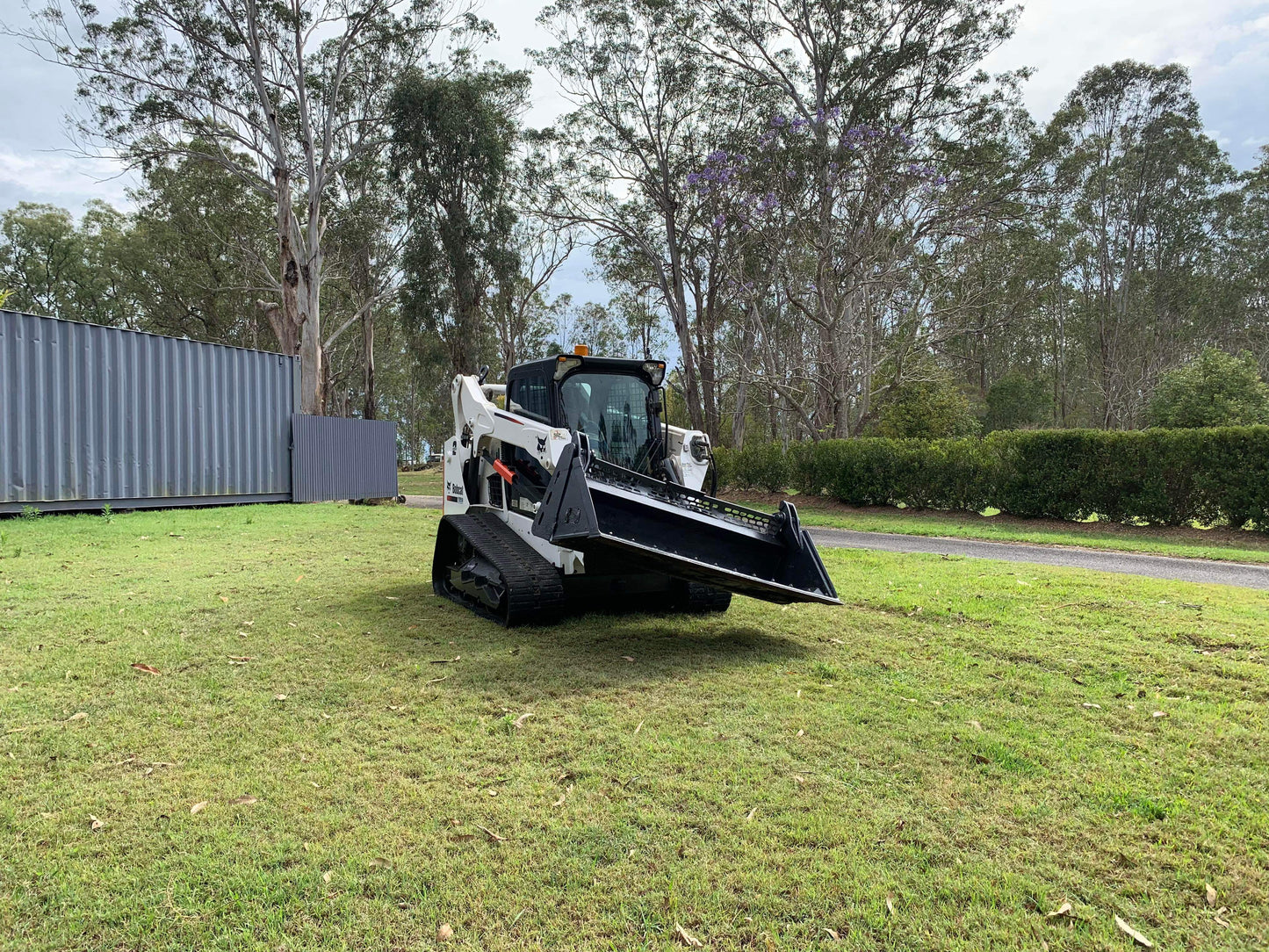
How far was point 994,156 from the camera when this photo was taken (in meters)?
21.0

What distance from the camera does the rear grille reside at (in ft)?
17.6

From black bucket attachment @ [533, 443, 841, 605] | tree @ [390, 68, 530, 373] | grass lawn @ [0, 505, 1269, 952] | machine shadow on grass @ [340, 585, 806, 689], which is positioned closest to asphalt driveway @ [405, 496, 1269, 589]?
grass lawn @ [0, 505, 1269, 952]

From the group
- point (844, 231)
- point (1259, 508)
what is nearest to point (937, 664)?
point (1259, 508)

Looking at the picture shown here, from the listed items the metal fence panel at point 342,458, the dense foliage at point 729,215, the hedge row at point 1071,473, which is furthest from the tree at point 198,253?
the hedge row at point 1071,473

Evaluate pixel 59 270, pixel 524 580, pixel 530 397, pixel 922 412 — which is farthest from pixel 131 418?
pixel 59 270

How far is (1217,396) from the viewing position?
19703mm

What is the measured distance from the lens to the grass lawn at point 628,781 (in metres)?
2.25

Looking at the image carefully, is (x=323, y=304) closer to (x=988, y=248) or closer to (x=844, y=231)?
(x=844, y=231)

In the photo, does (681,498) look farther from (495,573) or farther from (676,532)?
(495,573)

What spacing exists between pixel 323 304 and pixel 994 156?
103 ft

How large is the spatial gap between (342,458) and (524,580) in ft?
50.0

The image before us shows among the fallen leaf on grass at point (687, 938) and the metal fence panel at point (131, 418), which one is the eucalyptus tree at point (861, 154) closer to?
the metal fence panel at point (131, 418)

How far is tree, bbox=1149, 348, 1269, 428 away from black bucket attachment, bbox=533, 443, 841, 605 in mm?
19536

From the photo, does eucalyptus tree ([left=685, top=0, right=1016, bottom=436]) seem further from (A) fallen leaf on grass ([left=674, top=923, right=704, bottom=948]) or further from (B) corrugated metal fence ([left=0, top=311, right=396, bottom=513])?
(A) fallen leaf on grass ([left=674, top=923, right=704, bottom=948])
